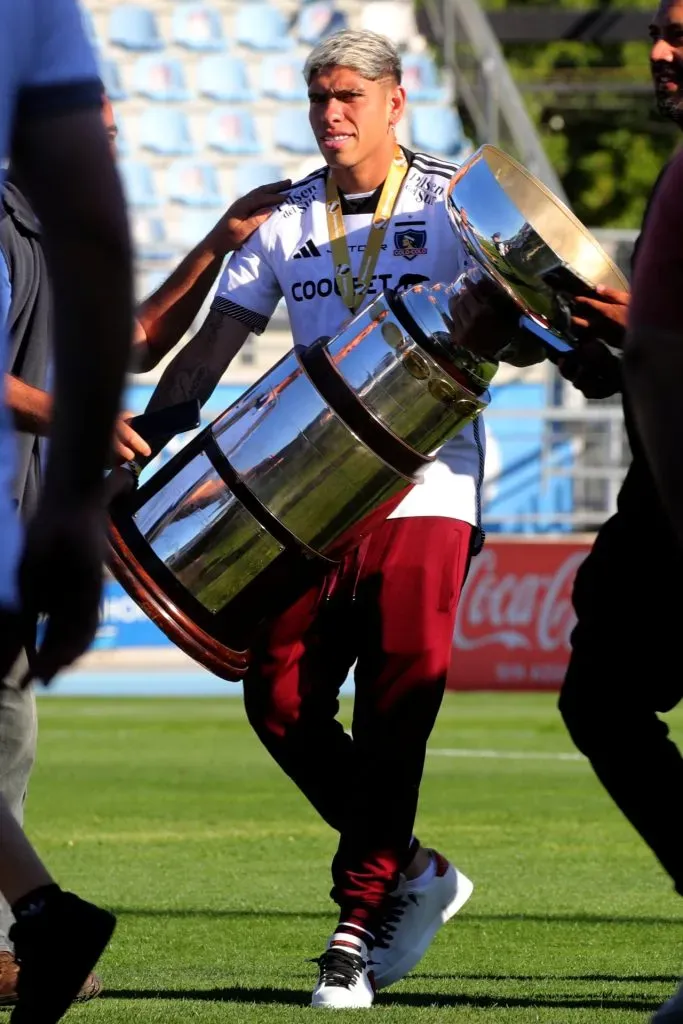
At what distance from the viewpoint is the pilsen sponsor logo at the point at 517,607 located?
1739 centimetres

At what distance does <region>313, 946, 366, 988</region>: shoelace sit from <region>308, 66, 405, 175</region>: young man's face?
187cm

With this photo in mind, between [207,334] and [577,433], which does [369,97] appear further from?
[577,433]

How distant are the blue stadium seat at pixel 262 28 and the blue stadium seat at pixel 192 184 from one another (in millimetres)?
1997

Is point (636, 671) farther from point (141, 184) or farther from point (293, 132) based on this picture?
point (293, 132)

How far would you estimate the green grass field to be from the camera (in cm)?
475

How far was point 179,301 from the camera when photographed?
5148mm

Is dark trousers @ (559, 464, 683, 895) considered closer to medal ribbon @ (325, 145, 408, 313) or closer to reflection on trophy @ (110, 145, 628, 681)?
reflection on trophy @ (110, 145, 628, 681)

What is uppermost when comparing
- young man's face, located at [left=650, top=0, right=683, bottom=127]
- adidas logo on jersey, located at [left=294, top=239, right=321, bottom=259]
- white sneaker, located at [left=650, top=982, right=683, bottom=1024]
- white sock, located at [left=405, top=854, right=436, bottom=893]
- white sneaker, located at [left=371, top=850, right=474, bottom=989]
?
young man's face, located at [left=650, top=0, right=683, bottom=127]

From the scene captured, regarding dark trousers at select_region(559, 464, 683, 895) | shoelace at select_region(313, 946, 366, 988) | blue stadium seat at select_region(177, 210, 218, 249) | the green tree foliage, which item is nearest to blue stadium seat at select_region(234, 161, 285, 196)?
blue stadium seat at select_region(177, 210, 218, 249)

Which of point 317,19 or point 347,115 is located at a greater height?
point 347,115

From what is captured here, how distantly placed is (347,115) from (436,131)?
20787 mm

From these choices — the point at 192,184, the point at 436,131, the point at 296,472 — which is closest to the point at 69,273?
the point at 296,472

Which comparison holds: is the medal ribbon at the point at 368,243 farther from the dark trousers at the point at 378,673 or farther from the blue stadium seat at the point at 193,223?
the blue stadium seat at the point at 193,223

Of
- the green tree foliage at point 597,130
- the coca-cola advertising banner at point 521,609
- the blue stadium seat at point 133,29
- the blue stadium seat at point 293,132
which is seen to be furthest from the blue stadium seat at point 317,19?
the green tree foliage at point 597,130
